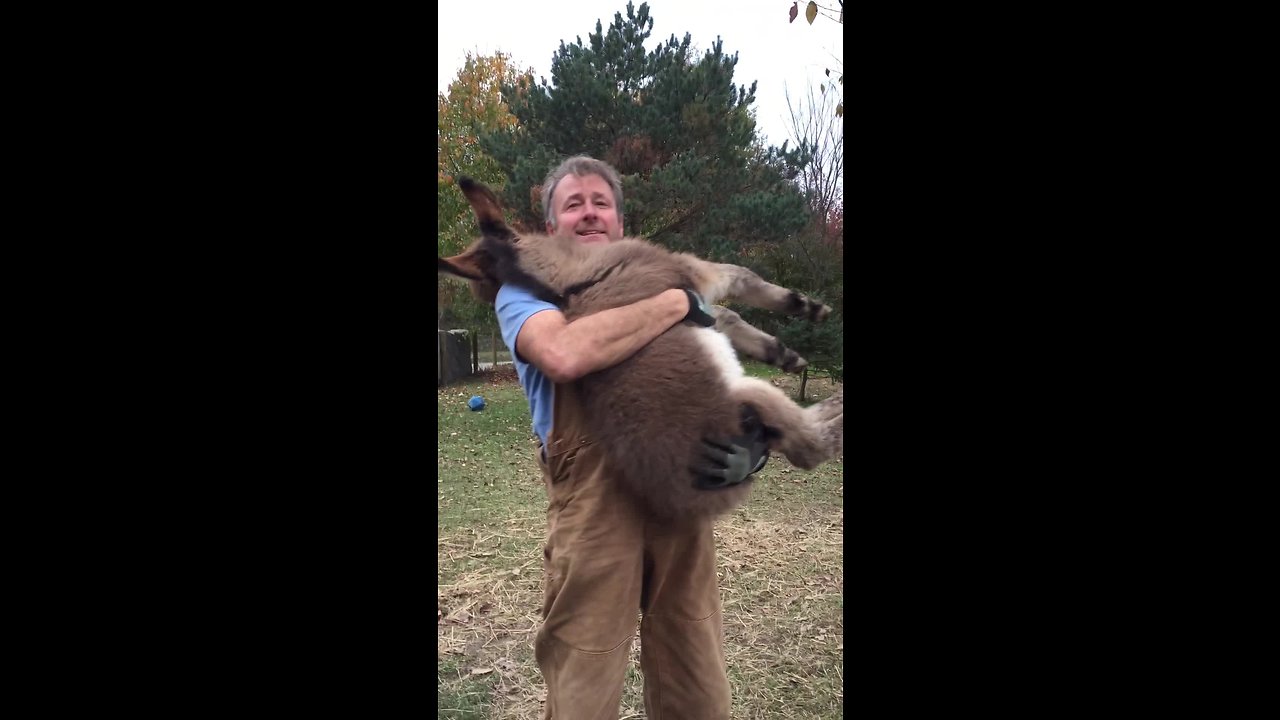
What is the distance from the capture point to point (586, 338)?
1847 millimetres

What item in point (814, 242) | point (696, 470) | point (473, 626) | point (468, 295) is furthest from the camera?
point (473, 626)

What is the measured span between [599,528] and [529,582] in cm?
79

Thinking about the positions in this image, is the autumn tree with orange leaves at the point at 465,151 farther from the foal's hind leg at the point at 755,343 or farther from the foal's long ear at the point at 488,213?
the foal's hind leg at the point at 755,343

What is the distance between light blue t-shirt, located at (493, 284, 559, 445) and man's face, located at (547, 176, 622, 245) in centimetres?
25

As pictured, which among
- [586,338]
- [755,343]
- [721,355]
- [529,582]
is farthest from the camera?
[529,582]

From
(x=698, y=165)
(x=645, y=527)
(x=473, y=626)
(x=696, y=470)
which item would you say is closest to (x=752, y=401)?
(x=696, y=470)

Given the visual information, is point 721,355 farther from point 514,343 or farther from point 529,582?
point 529,582

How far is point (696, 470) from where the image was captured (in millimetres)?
1909

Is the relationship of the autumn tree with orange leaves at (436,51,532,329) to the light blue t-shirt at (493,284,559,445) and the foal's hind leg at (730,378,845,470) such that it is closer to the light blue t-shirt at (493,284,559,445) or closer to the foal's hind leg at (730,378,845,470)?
the light blue t-shirt at (493,284,559,445)

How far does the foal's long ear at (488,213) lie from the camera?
2.00 m

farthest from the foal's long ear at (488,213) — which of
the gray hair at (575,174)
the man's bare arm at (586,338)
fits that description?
the man's bare arm at (586,338)

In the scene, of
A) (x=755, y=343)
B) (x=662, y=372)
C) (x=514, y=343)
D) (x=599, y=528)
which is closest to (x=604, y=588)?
(x=599, y=528)

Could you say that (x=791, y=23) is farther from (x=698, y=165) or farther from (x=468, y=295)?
(x=468, y=295)

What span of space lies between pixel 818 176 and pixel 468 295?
121 cm
